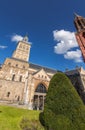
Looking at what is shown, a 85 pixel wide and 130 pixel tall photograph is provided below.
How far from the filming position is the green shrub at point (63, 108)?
38.2ft

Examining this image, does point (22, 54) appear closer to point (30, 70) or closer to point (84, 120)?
point (30, 70)

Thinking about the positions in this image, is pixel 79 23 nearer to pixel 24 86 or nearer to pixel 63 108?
pixel 63 108

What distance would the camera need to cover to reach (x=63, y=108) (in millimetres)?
12500

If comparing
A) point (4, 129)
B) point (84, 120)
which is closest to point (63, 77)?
point (84, 120)

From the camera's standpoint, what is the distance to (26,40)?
10431 centimetres

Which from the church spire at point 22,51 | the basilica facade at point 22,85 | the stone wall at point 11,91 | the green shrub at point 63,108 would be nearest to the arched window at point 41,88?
the basilica facade at point 22,85

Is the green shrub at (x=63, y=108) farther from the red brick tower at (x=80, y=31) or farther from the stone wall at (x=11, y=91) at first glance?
the stone wall at (x=11, y=91)

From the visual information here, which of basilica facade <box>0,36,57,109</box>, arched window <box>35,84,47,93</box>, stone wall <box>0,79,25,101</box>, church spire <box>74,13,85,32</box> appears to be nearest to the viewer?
church spire <box>74,13,85,32</box>

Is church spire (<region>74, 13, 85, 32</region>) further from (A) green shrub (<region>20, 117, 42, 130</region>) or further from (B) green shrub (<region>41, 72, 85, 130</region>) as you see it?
(A) green shrub (<region>20, 117, 42, 130</region>)

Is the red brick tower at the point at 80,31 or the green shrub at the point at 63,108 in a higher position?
the red brick tower at the point at 80,31

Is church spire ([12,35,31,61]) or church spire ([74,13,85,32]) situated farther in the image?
church spire ([12,35,31,61])

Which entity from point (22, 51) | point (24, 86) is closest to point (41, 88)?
point (24, 86)

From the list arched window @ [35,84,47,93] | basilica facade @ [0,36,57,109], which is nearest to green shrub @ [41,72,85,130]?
basilica facade @ [0,36,57,109]

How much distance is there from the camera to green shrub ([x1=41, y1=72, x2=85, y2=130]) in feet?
38.2
